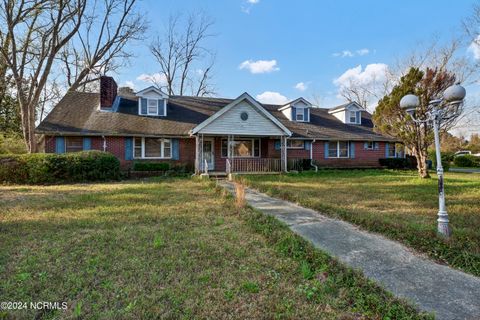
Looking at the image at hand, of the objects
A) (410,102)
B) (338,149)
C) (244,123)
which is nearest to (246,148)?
(244,123)

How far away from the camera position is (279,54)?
71.5 ft

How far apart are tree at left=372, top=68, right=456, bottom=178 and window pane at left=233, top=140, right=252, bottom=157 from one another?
7.85 metres

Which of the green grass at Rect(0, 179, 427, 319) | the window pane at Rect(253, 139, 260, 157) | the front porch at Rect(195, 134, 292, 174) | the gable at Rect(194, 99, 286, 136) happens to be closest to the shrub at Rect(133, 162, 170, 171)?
the front porch at Rect(195, 134, 292, 174)

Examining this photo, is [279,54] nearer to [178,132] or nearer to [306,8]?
[306,8]

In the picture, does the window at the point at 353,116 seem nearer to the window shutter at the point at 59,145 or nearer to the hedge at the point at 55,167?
the hedge at the point at 55,167

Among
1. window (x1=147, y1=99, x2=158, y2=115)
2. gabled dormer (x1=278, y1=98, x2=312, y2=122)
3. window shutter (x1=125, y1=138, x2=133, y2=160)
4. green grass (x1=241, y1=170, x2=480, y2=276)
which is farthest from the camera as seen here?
gabled dormer (x1=278, y1=98, x2=312, y2=122)

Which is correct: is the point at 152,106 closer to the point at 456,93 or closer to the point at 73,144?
the point at 73,144

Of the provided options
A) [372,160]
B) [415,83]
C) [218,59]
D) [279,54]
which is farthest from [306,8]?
[218,59]

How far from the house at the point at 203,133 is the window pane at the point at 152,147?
0.19ft

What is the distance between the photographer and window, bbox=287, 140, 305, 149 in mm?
18531

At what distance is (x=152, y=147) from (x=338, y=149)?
43.3 feet

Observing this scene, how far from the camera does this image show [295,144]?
18609 mm

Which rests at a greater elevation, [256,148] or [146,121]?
[146,121]

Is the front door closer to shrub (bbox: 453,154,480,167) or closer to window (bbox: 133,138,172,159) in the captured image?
window (bbox: 133,138,172,159)
